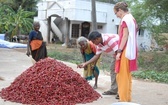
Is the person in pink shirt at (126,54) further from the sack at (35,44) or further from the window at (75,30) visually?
the window at (75,30)

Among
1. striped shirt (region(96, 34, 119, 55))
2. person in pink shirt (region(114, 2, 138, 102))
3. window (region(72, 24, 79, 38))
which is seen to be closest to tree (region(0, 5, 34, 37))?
window (region(72, 24, 79, 38))

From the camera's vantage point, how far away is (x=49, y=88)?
524 centimetres

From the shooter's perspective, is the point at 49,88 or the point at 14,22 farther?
the point at 14,22

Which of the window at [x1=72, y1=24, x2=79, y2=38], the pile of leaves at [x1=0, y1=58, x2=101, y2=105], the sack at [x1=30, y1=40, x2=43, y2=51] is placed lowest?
the pile of leaves at [x1=0, y1=58, x2=101, y2=105]

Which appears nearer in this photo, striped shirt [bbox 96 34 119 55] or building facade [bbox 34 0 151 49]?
striped shirt [bbox 96 34 119 55]

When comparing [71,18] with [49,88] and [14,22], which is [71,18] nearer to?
[14,22]

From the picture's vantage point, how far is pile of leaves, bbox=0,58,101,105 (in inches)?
203

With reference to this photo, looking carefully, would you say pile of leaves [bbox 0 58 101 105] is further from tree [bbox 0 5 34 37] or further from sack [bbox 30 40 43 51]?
tree [bbox 0 5 34 37]

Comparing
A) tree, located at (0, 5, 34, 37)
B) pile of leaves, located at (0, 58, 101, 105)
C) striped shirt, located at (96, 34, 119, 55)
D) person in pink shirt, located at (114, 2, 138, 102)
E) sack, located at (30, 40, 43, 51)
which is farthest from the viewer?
tree, located at (0, 5, 34, 37)

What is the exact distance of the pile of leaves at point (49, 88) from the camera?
5160mm

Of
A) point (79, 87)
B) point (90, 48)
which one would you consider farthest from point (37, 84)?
point (90, 48)

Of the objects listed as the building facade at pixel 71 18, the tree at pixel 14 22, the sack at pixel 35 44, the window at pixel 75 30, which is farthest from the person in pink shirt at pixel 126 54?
the window at pixel 75 30

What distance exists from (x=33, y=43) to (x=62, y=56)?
23.1 ft

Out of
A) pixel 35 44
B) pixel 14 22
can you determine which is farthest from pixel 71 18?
pixel 35 44
